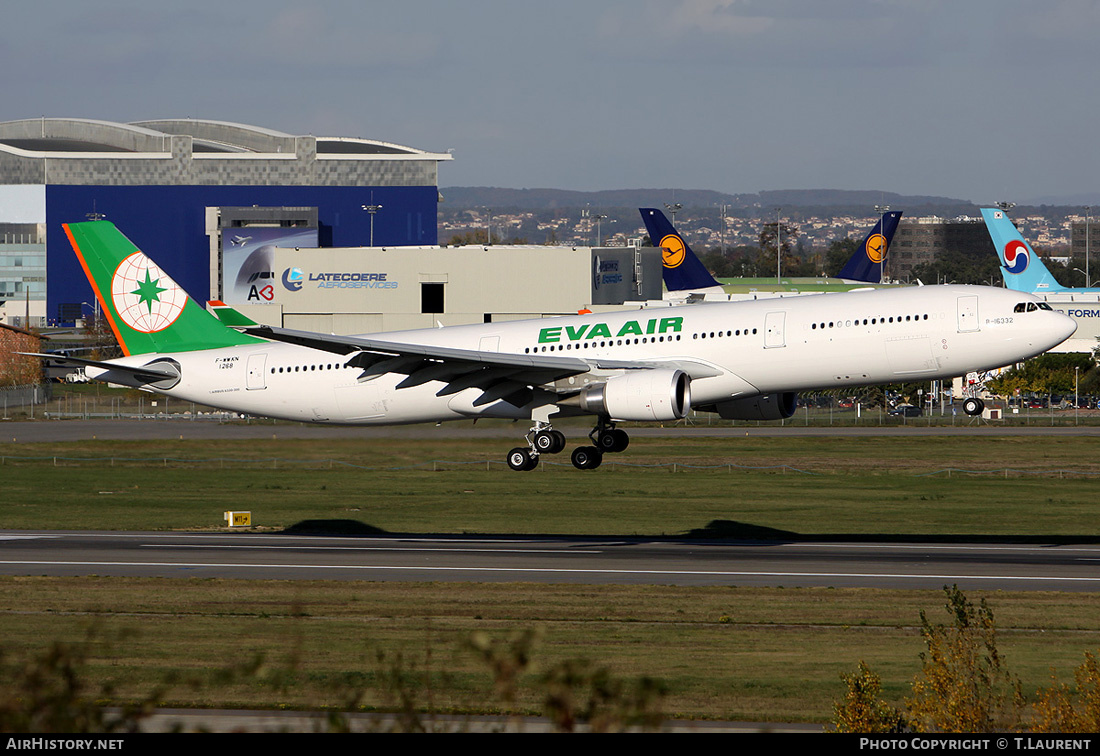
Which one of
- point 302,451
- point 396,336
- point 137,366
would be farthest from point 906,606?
point 137,366

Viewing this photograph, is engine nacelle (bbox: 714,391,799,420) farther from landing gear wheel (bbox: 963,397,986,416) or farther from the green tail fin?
the green tail fin

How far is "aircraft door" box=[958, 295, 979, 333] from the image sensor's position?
1508 inches

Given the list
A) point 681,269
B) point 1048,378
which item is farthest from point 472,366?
point 681,269

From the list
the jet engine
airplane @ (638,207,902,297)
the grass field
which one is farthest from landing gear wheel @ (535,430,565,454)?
airplane @ (638,207,902,297)

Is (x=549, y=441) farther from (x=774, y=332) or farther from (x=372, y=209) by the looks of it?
(x=372, y=209)

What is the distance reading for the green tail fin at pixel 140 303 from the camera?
47.1 metres

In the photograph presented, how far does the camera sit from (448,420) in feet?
148

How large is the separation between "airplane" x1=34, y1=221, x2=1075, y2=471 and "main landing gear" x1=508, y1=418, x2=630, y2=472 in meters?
0.07

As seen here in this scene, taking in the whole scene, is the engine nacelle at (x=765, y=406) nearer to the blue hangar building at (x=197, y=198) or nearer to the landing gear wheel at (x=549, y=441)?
the landing gear wheel at (x=549, y=441)

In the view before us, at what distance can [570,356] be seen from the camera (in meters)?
42.7

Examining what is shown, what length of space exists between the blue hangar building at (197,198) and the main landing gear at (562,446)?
12736 cm

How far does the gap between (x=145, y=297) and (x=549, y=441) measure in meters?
17.5

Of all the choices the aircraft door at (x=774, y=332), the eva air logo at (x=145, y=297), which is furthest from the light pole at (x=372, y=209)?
the aircraft door at (x=774, y=332)
